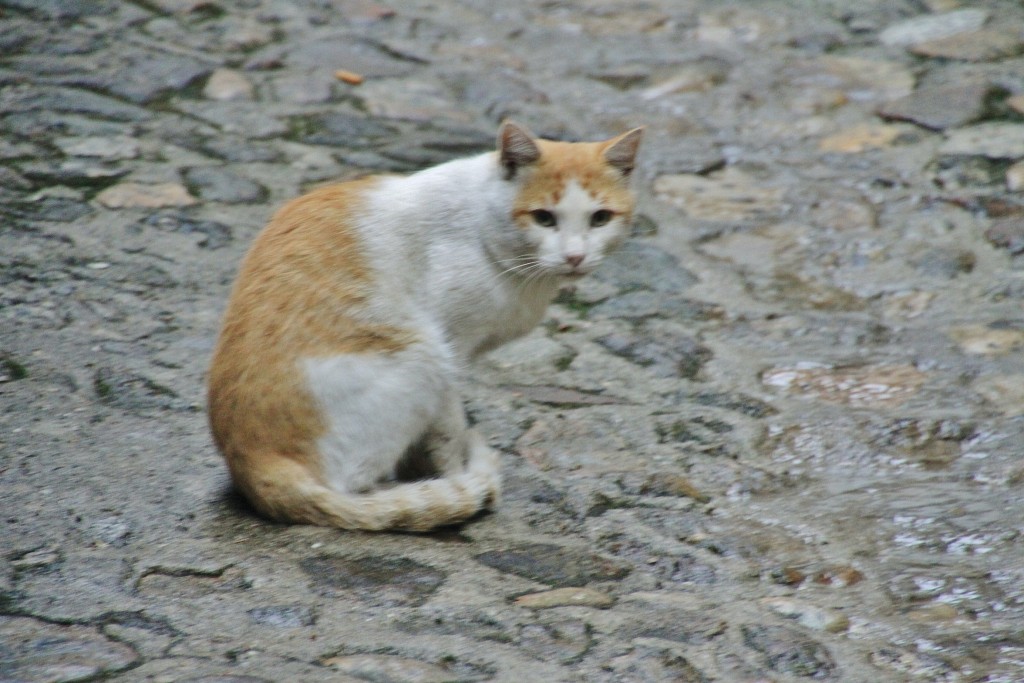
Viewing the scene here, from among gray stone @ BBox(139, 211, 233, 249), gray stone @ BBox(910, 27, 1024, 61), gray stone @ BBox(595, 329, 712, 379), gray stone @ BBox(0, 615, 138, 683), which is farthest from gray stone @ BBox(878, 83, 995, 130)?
gray stone @ BBox(0, 615, 138, 683)

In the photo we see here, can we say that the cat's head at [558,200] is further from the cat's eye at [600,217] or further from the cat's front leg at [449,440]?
the cat's front leg at [449,440]

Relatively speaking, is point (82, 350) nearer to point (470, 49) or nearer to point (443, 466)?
point (443, 466)

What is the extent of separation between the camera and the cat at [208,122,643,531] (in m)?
2.97

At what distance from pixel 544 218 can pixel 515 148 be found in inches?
9.0

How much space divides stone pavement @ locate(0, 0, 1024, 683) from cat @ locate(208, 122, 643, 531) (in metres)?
0.16

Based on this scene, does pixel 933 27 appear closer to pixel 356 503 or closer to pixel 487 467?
pixel 487 467

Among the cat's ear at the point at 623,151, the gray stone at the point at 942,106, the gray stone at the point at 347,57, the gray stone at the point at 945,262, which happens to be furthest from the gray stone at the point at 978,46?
the cat's ear at the point at 623,151

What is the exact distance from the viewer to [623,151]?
11.5 feet

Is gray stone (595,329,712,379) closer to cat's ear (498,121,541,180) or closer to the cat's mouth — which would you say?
the cat's mouth

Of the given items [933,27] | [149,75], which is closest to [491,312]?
[149,75]

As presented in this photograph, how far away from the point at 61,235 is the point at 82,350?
38.1 inches

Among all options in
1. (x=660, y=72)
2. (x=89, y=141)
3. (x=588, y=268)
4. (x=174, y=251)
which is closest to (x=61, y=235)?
(x=174, y=251)

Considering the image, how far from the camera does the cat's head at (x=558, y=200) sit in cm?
337

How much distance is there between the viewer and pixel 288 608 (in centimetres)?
265
